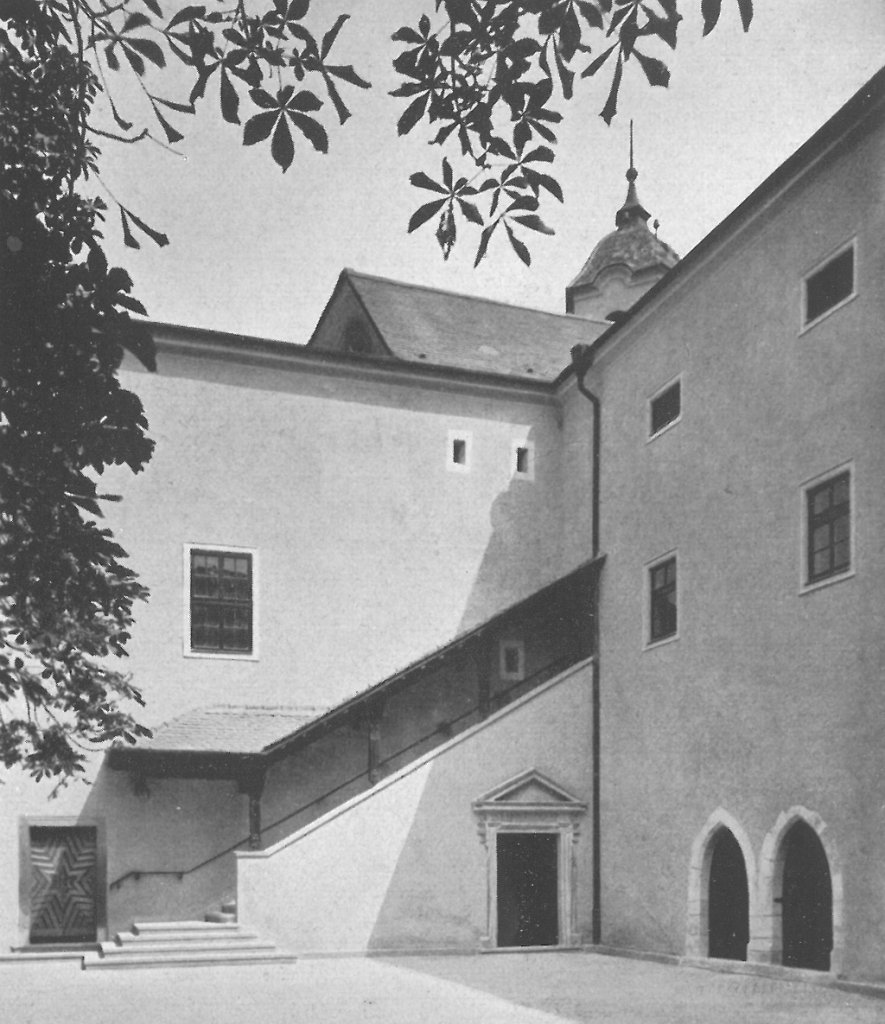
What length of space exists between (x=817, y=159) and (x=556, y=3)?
10.8m

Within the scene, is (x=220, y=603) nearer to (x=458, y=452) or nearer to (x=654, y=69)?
(x=458, y=452)

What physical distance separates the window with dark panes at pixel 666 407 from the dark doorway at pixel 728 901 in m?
5.71

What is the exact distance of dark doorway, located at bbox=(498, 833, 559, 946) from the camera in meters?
19.7

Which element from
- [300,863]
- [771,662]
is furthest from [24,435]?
[300,863]

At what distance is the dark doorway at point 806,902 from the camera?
14594 mm

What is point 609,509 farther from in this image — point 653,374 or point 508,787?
point 508,787

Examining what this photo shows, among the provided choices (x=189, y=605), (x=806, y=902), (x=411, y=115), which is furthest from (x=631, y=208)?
(x=411, y=115)

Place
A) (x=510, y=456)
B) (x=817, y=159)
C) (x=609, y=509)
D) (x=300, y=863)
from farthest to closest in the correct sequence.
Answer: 1. (x=510, y=456)
2. (x=609, y=509)
3. (x=300, y=863)
4. (x=817, y=159)

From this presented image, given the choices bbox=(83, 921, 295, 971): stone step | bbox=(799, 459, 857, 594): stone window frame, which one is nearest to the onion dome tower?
bbox=(799, 459, 857, 594): stone window frame

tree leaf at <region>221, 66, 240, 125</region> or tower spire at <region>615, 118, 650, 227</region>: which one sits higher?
tower spire at <region>615, 118, 650, 227</region>

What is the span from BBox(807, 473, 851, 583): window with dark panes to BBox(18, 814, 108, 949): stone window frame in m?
10.5

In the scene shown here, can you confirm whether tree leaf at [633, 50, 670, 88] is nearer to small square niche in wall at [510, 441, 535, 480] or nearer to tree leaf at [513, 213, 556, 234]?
tree leaf at [513, 213, 556, 234]

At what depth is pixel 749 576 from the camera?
1622 cm

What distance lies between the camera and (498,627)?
20.2 metres
